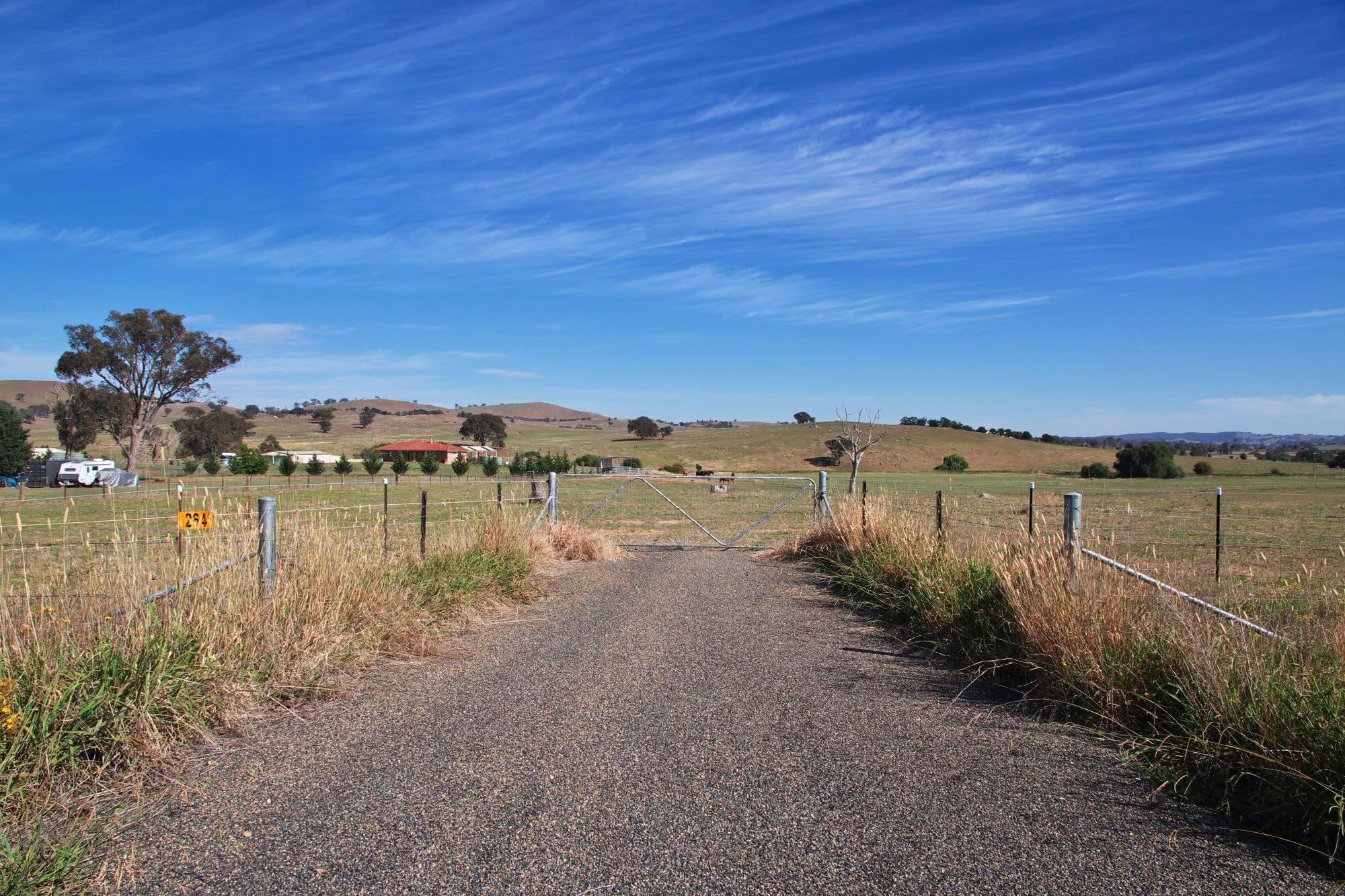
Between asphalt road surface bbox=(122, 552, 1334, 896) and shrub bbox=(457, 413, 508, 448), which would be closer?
asphalt road surface bbox=(122, 552, 1334, 896)

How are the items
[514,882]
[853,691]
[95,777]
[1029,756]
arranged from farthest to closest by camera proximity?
[853,691] → [1029,756] → [95,777] → [514,882]

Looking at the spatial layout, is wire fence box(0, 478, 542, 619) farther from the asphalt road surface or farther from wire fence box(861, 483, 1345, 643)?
wire fence box(861, 483, 1345, 643)

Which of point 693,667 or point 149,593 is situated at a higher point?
point 149,593

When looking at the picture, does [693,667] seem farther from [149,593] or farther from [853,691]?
[149,593]

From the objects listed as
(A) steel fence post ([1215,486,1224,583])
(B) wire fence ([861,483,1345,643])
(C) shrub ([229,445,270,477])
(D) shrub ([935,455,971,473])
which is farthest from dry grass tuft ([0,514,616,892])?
(D) shrub ([935,455,971,473])

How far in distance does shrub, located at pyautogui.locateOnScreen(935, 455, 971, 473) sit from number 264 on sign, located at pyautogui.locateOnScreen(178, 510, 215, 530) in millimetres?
93785

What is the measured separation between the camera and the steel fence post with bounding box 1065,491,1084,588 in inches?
305

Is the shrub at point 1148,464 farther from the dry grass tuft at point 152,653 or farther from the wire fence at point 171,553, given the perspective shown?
the dry grass tuft at point 152,653

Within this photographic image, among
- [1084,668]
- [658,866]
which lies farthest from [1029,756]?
[658,866]

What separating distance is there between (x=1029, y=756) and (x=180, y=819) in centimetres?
469

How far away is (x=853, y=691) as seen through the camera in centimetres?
686

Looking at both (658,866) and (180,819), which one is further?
(180,819)

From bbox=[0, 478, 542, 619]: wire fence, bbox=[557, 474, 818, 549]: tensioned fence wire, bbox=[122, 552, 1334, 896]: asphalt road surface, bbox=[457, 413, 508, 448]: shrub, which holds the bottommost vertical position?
Answer: bbox=[557, 474, 818, 549]: tensioned fence wire

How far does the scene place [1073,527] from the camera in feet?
26.6
